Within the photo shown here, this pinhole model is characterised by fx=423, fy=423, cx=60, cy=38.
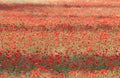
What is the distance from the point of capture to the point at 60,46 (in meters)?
11.9

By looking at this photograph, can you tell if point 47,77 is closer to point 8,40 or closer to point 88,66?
point 88,66

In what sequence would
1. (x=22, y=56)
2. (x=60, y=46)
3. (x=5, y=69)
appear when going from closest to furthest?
1. (x=5, y=69)
2. (x=22, y=56)
3. (x=60, y=46)

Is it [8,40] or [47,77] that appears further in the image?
[8,40]

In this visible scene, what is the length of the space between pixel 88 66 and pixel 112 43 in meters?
3.61

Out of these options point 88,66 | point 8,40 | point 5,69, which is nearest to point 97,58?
point 88,66

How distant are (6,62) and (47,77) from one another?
1752mm

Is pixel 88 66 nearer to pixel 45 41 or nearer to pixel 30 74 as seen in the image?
pixel 30 74

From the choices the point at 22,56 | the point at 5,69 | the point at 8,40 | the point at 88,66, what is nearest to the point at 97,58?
the point at 88,66

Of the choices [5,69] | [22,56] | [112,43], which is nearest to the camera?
[5,69]

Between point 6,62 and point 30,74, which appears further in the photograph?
point 6,62

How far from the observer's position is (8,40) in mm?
12555

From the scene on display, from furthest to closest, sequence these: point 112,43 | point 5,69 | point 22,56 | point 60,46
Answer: point 112,43
point 60,46
point 22,56
point 5,69

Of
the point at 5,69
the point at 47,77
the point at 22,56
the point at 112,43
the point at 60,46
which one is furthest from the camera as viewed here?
the point at 112,43

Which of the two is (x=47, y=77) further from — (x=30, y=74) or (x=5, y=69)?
(x=5, y=69)
